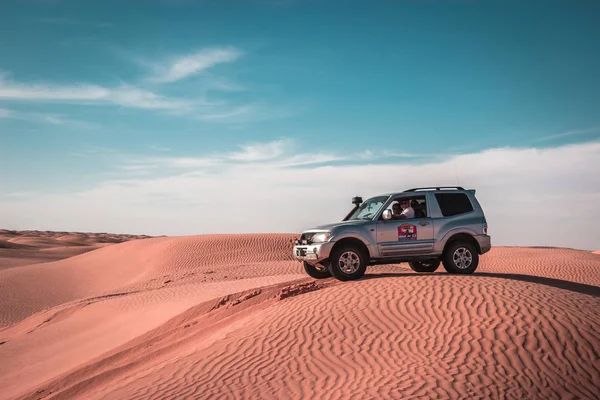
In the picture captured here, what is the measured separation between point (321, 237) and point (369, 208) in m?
1.84

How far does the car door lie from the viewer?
12422mm

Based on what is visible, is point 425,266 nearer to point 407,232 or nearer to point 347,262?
point 407,232

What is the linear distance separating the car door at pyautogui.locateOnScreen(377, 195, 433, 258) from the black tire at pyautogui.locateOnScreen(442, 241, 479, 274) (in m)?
0.53

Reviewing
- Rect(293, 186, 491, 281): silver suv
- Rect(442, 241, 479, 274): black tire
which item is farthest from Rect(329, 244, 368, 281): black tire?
Rect(442, 241, 479, 274): black tire

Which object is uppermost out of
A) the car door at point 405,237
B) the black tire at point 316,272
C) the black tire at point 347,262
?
the car door at point 405,237

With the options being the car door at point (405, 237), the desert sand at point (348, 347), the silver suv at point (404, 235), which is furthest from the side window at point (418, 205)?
the desert sand at point (348, 347)

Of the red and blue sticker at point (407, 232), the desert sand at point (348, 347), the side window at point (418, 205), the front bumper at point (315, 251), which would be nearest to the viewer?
the desert sand at point (348, 347)

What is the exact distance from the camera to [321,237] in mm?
12234

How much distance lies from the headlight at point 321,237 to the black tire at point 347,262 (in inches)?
14.5

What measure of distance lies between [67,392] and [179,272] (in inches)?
856

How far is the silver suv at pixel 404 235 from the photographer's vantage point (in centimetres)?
1226

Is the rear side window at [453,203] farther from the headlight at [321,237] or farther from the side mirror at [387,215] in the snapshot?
the headlight at [321,237]

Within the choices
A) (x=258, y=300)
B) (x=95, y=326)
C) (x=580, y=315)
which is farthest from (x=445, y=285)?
(x=95, y=326)

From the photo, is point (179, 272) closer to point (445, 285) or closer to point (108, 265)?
point (108, 265)
